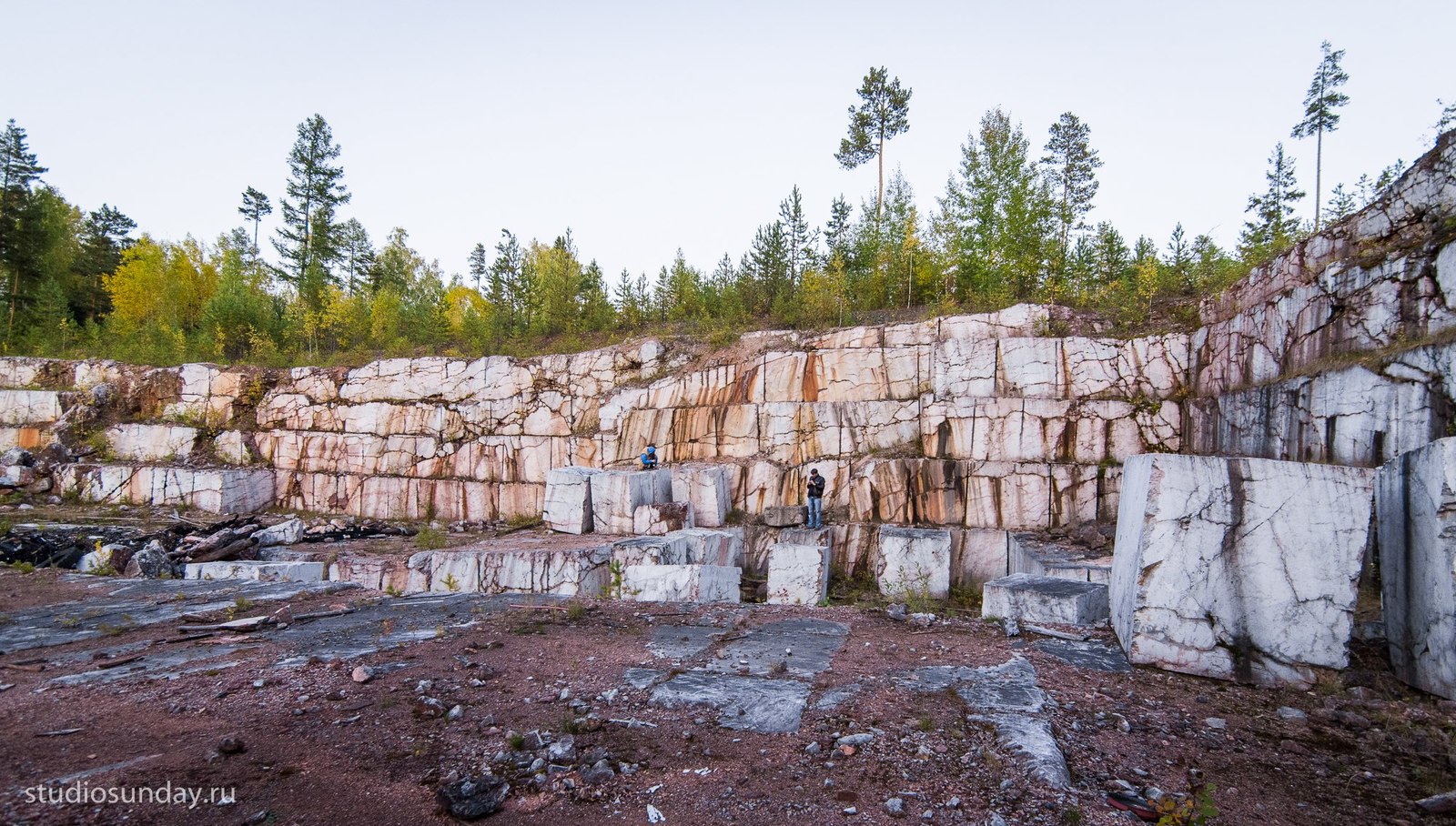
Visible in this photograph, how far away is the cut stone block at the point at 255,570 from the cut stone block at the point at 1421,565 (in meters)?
13.9

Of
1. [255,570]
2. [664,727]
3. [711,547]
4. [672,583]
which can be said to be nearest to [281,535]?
[255,570]

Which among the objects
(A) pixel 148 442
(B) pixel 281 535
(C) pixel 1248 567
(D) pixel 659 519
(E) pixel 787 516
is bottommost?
(B) pixel 281 535

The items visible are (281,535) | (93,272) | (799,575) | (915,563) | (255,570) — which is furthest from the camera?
(93,272)

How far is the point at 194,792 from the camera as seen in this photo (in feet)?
8.16

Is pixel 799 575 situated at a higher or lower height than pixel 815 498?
lower

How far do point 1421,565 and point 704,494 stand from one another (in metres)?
12.2

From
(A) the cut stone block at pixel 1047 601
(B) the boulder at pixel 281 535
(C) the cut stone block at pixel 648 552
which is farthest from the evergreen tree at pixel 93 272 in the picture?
(A) the cut stone block at pixel 1047 601

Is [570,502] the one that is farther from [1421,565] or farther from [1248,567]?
[1421,565]

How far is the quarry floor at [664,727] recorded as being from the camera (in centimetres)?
261

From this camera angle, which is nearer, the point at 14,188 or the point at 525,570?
the point at 525,570

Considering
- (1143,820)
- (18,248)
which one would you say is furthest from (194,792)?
(18,248)

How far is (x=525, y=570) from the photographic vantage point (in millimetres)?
10016

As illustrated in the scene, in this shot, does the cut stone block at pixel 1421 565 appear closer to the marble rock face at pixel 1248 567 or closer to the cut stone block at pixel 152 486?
the marble rock face at pixel 1248 567

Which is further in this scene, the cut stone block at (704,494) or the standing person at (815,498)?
the cut stone block at (704,494)
